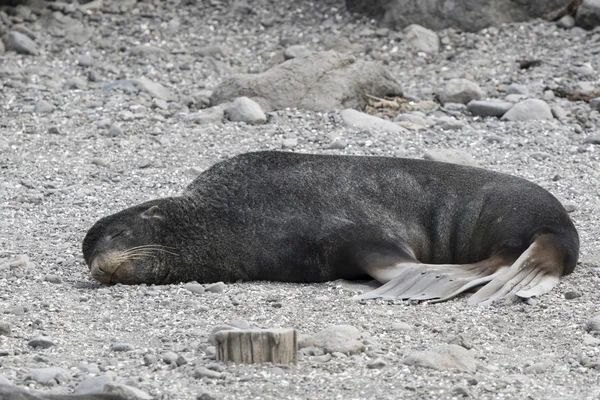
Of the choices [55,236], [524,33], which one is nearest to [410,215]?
[55,236]

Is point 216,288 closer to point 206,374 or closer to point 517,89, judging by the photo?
point 206,374

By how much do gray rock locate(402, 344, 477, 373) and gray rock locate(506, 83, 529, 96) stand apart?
286 inches

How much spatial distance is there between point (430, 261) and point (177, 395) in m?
3.18

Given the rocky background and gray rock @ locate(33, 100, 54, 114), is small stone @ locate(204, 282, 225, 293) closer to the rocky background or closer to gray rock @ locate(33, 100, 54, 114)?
the rocky background

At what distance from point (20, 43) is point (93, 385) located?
377 inches

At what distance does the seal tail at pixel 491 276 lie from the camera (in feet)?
20.7

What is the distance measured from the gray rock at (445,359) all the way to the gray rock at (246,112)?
5879mm

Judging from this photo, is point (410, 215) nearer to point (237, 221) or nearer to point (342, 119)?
point (237, 221)

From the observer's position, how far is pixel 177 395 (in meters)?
4.47

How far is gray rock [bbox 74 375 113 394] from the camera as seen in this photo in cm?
437

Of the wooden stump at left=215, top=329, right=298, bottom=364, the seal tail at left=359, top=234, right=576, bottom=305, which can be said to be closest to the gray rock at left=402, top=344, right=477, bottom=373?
the wooden stump at left=215, top=329, right=298, bottom=364

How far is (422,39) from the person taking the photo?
13648 millimetres

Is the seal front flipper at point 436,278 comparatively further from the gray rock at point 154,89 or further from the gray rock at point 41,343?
the gray rock at point 154,89

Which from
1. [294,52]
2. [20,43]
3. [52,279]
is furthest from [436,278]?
[20,43]
